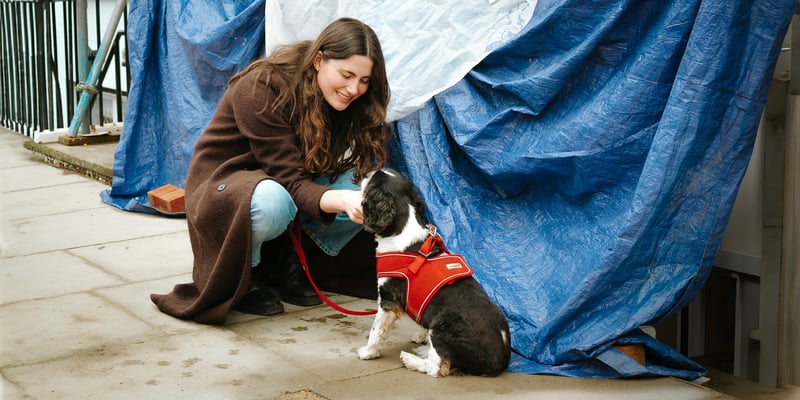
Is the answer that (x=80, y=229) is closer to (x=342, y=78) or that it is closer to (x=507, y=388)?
(x=342, y=78)

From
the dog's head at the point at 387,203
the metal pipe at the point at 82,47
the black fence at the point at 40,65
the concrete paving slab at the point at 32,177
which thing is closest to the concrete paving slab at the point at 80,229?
the concrete paving slab at the point at 32,177

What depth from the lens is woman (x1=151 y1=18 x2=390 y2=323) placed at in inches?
152

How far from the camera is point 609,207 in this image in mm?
3762

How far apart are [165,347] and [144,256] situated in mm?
1385

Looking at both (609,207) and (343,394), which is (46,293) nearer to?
(343,394)

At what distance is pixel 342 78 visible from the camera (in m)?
3.86

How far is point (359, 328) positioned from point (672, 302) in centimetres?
131

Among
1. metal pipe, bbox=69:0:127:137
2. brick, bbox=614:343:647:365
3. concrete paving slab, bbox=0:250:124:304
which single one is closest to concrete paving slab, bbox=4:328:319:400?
concrete paving slab, bbox=0:250:124:304

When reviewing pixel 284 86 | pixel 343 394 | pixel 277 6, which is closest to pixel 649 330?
pixel 343 394

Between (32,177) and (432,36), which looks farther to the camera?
(32,177)

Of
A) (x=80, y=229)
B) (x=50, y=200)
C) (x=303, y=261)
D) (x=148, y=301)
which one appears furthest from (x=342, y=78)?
(x=50, y=200)

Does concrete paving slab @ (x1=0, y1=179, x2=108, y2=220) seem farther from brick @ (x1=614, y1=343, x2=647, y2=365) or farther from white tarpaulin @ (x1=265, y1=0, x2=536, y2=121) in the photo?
brick @ (x1=614, y1=343, x2=647, y2=365)

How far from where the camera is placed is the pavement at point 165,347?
336cm

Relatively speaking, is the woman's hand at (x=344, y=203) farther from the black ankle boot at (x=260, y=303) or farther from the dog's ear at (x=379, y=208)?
the black ankle boot at (x=260, y=303)
